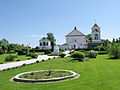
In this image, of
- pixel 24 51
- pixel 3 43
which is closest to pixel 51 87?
pixel 24 51

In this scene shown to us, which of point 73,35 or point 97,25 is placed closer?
point 97,25

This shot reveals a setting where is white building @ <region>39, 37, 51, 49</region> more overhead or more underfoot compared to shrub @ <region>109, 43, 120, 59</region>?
more overhead

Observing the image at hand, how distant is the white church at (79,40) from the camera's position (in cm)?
5469

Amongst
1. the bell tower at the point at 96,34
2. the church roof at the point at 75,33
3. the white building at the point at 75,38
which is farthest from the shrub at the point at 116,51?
the church roof at the point at 75,33

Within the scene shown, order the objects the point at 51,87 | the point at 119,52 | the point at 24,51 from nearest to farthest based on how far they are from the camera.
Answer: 1. the point at 51,87
2. the point at 119,52
3. the point at 24,51

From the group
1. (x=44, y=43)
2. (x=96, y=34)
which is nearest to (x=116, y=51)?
(x=96, y=34)

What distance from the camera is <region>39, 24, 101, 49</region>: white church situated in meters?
54.7

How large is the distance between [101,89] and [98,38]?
167 ft

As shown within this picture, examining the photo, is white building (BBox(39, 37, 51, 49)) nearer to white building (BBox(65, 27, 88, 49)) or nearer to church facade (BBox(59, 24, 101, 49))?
church facade (BBox(59, 24, 101, 49))

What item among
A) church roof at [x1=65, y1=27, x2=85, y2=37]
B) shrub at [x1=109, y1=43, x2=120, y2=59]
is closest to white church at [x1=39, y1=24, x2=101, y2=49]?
church roof at [x1=65, y1=27, x2=85, y2=37]

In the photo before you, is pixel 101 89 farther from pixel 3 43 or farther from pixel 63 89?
pixel 3 43

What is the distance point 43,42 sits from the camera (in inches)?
2542

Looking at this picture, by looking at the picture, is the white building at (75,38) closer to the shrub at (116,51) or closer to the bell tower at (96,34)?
the bell tower at (96,34)

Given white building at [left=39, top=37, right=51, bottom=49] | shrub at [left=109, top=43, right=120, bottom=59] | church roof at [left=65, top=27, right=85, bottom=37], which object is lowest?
shrub at [left=109, top=43, right=120, bottom=59]
